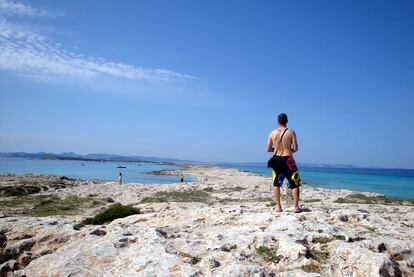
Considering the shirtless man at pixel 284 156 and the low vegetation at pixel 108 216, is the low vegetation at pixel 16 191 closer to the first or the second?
the low vegetation at pixel 108 216

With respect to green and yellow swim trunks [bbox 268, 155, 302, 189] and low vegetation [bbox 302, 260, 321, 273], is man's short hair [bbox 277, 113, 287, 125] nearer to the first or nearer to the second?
green and yellow swim trunks [bbox 268, 155, 302, 189]

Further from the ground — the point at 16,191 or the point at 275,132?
the point at 275,132

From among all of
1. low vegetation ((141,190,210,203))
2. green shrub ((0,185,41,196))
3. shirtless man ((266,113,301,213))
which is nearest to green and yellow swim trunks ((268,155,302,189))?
shirtless man ((266,113,301,213))

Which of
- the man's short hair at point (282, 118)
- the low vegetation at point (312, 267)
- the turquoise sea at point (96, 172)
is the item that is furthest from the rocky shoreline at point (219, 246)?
the turquoise sea at point (96, 172)

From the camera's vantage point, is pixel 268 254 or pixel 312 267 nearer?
pixel 312 267

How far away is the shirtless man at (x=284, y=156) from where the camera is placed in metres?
8.48

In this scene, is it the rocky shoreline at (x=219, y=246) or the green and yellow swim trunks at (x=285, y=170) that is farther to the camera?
the green and yellow swim trunks at (x=285, y=170)

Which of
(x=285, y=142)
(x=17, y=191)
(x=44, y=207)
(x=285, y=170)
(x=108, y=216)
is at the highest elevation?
(x=285, y=142)

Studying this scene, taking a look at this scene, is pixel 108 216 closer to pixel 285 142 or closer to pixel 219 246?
pixel 219 246

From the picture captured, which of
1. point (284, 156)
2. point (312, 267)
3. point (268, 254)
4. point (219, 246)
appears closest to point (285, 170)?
point (284, 156)

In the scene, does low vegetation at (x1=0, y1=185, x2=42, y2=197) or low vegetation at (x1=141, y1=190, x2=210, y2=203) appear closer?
low vegetation at (x1=141, y1=190, x2=210, y2=203)

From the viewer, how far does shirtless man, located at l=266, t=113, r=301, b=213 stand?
848 cm

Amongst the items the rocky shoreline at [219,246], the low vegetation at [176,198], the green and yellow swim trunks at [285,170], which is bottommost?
the low vegetation at [176,198]

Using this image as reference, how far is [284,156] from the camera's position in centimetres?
861
